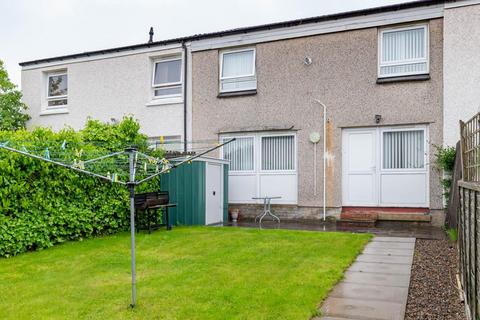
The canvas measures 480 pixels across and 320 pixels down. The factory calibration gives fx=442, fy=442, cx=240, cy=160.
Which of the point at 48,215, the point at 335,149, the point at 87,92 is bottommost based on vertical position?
the point at 48,215

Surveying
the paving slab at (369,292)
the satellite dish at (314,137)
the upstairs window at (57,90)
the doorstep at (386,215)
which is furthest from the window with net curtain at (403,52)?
the upstairs window at (57,90)

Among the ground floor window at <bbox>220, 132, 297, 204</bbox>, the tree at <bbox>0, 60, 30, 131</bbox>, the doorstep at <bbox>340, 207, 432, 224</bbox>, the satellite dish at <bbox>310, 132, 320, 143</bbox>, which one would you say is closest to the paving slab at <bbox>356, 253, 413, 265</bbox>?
the doorstep at <bbox>340, 207, 432, 224</bbox>

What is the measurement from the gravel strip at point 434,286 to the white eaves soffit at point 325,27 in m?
6.02

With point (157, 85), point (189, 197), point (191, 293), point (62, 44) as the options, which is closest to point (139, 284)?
point (191, 293)

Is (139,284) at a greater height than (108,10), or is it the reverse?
(108,10)

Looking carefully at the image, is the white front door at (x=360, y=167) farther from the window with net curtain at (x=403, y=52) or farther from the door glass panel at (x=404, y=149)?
the window with net curtain at (x=403, y=52)

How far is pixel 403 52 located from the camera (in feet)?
36.0

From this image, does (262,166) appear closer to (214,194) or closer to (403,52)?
(214,194)

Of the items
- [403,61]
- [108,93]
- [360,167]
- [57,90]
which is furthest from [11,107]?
[403,61]

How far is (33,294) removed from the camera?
4727 millimetres

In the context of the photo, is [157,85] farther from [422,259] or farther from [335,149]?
[422,259]

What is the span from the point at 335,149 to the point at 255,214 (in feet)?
9.37

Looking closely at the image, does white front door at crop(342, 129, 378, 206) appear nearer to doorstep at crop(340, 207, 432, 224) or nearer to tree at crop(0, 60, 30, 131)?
doorstep at crop(340, 207, 432, 224)

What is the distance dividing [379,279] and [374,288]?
0.43 meters
